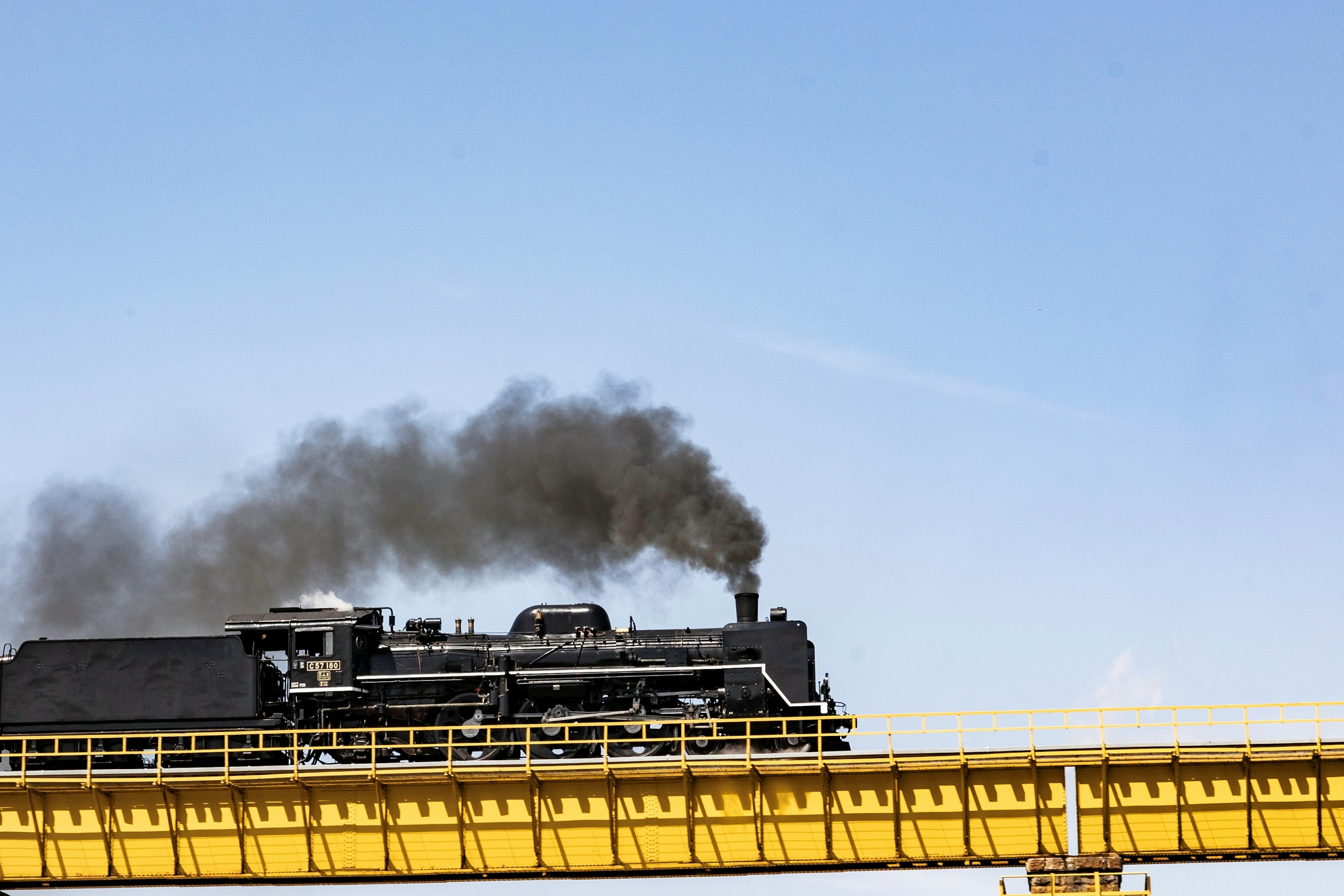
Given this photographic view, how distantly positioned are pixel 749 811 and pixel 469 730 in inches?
240

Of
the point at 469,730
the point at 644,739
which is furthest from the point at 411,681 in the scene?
the point at 644,739

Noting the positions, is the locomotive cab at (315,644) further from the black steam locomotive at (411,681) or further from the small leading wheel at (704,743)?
the small leading wheel at (704,743)

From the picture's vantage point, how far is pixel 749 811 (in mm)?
24109

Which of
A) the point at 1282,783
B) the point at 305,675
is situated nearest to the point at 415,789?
the point at 305,675

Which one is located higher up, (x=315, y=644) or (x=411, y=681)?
(x=315, y=644)

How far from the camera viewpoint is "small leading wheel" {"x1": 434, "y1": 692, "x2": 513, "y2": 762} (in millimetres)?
27281

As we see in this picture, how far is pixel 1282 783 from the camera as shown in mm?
24125

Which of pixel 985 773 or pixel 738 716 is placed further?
pixel 738 716

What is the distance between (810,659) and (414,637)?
816 cm

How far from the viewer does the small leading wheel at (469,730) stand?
1074 inches

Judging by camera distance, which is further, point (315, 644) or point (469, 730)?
point (315, 644)

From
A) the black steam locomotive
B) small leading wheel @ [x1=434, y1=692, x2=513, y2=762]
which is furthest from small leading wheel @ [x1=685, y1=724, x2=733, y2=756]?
small leading wheel @ [x1=434, y1=692, x2=513, y2=762]

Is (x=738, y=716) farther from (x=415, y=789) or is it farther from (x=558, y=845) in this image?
(x=415, y=789)

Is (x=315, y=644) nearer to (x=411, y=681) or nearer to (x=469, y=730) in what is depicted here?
(x=411, y=681)
